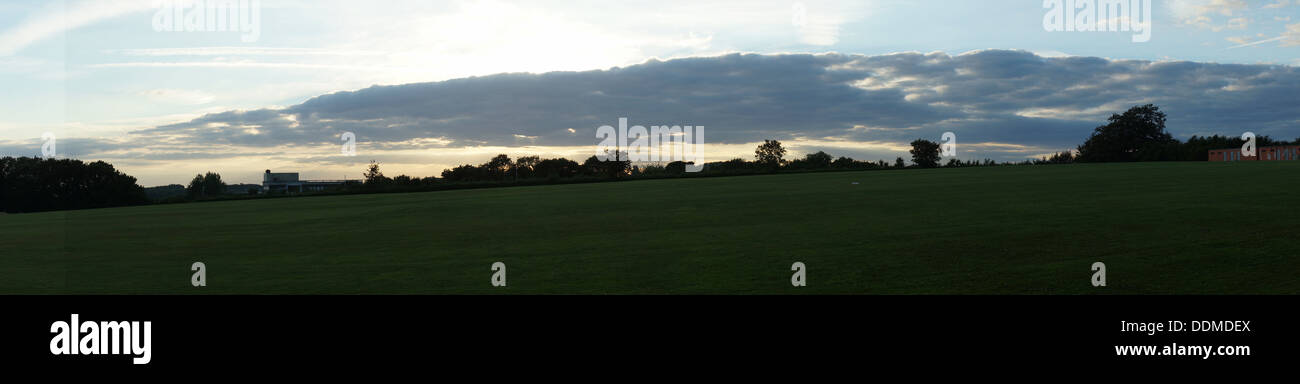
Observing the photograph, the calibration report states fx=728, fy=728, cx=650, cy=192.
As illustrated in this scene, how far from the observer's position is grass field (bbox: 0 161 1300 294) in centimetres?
1494

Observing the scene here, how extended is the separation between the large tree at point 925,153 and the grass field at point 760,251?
248 ft

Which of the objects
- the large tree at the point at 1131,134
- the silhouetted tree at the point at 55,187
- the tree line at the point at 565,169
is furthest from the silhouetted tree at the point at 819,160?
the silhouetted tree at the point at 55,187

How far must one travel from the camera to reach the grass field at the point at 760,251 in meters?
14.9

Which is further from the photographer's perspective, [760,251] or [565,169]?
[565,169]

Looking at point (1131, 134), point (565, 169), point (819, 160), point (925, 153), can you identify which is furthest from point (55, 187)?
point (1131, 134)

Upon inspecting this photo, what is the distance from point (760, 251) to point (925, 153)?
104 m

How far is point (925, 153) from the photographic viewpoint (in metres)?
115

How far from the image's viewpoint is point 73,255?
26.4 m

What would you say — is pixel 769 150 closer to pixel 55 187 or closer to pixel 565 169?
pixel 565 169

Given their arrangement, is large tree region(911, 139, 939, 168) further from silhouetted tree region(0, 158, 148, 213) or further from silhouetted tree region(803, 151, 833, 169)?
silhouetted tree region(0, 158, 148, 213)

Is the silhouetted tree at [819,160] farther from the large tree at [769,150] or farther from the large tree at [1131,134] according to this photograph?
the large tree at [1131,134]

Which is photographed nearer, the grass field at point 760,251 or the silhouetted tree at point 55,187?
the grass field at point 760,251
